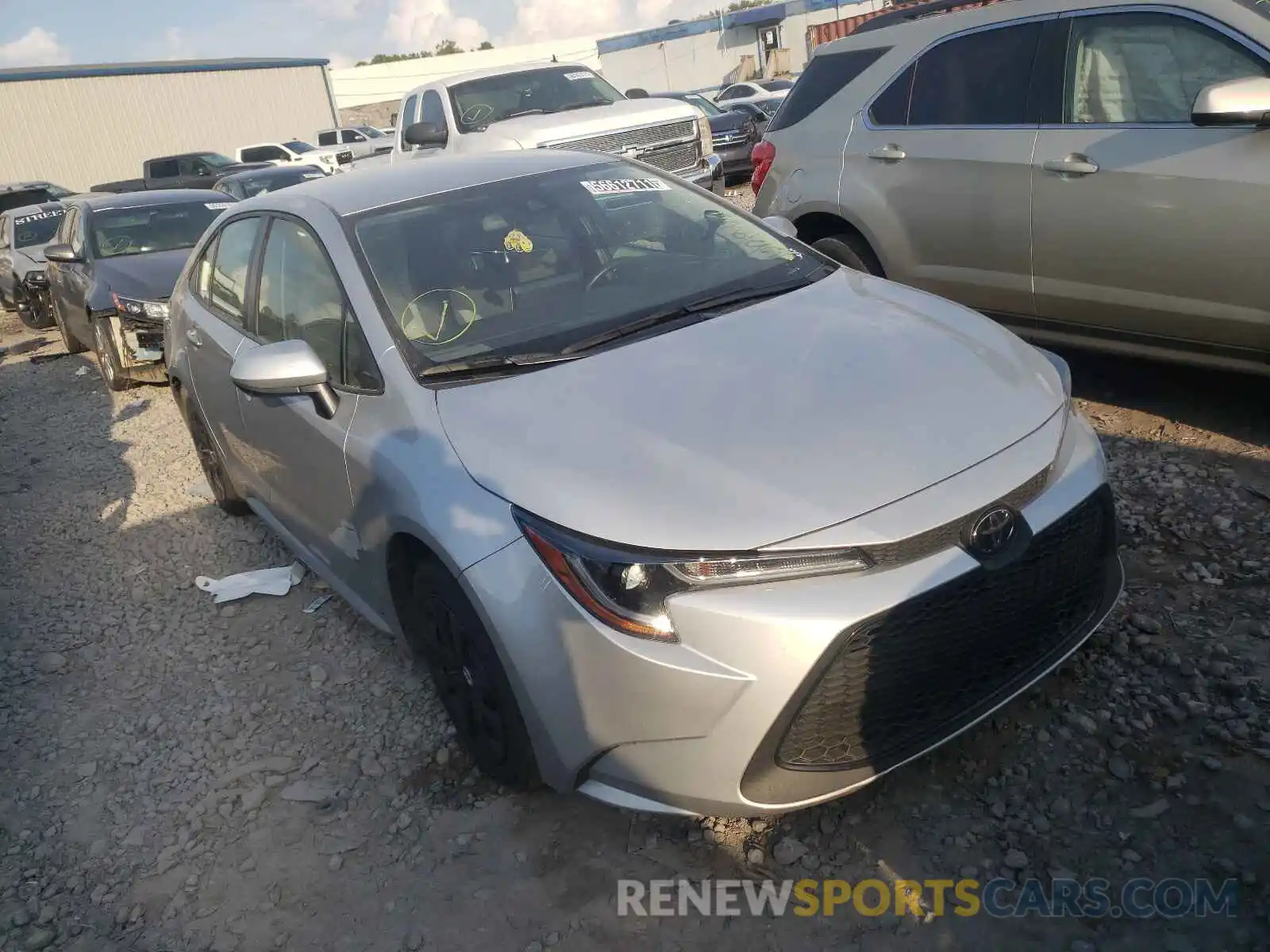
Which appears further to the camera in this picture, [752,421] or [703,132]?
[703,132]

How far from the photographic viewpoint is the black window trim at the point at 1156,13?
388cm

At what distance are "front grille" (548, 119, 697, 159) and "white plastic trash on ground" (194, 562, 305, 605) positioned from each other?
19.5ft

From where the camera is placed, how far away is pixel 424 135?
33.0ft

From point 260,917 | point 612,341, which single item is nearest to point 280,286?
point 612,341

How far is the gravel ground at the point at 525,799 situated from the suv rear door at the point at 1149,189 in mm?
609

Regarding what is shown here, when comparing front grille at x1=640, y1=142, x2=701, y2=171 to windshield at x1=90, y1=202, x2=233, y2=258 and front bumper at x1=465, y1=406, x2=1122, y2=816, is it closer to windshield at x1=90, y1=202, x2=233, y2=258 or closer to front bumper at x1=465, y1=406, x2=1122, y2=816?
windshield at x1=90, y1=202, x2=233, y2=258

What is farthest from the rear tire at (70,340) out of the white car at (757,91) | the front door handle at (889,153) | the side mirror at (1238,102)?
the white car at (757,91)

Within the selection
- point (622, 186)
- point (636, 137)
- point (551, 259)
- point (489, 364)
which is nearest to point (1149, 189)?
point (622, 186)

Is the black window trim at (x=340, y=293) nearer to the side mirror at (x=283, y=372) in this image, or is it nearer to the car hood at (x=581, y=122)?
the side mirror at (x=283, y=372)

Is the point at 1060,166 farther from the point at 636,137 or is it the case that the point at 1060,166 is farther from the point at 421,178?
the point at 636,137

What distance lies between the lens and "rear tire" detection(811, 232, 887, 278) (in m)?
5.43

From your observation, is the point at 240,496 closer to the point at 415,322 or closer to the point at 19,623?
the point at 19,623

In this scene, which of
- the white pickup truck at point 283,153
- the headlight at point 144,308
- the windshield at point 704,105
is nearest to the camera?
the headlight at point 144,308

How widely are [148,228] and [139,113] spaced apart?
95.2ft
